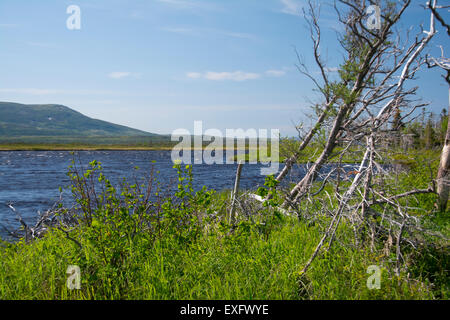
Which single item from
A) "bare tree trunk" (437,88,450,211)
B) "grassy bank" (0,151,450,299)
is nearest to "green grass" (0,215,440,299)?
"grassy bank" (0,151,450,299)

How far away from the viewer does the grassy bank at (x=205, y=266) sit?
14.4 ft

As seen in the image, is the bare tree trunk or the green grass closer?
the green grass

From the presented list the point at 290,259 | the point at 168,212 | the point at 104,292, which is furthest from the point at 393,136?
the point at 104,292

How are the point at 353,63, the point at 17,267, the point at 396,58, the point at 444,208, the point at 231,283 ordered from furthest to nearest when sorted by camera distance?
the point at 444,208 → the point at 396,58 → the point at 353,63 → the point at 17,267 → the point at 231,283

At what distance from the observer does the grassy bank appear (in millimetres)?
4379

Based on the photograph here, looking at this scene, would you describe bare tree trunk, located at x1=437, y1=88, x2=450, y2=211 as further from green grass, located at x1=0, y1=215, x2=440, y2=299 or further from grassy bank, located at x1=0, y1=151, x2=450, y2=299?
green grass, located at x1=0, y1=215, x2=440, y2=299

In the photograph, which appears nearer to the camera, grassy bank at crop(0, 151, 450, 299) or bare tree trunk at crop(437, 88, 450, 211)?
grassy bank at crop(0, 151, 450, 299)

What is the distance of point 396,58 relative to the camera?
313 inches

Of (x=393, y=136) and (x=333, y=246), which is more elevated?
(x=393, y=136)

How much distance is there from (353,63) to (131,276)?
5.60m

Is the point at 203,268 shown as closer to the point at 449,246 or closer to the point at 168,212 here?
the point at 168,212

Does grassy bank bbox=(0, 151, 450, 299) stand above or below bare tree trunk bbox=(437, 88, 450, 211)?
below

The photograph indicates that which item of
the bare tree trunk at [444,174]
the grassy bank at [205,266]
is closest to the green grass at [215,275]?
the grassy bank at [205,266]

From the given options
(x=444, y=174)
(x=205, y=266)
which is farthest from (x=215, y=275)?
(x=444, y=174)
